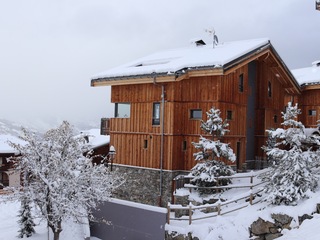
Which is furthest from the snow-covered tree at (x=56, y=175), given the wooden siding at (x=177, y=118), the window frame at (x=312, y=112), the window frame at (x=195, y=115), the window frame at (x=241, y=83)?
the window frame at (x=312, y=112)

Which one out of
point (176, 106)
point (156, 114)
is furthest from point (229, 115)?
point (156, 114)

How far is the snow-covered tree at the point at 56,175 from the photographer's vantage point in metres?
16.2

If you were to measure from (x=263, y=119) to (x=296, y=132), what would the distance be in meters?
9.32

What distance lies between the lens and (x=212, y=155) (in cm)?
1888

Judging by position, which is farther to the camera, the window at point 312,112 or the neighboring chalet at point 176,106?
the window at point 312,112

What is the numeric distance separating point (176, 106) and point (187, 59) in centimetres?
305

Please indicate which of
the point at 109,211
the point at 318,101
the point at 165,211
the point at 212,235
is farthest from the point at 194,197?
the point at 318,101

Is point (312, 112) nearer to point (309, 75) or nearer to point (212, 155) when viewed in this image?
point (309, 75)

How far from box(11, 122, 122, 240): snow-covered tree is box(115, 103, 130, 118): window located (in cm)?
655

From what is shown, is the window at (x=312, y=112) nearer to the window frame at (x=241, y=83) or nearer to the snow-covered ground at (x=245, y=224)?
the window frame at (x=241, y=83)

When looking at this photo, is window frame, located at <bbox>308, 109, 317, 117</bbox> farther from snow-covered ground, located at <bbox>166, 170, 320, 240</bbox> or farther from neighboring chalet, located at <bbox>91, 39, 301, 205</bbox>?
snow-covered ground, located at <bbox>166, 170, 320, 240</bbox>

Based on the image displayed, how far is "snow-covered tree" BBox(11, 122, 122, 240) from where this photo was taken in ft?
53.1

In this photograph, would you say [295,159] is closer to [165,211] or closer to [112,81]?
[165,211]

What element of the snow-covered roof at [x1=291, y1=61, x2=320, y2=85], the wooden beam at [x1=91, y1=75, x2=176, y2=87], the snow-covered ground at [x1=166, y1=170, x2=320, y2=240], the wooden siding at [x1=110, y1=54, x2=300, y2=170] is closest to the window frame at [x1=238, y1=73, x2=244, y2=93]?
the wooden siding at [x1=110, y1=54, x2=300, y2=170]
